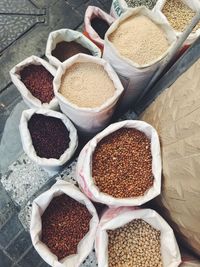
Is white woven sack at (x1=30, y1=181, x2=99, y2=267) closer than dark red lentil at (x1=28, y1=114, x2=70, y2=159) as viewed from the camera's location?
Yes

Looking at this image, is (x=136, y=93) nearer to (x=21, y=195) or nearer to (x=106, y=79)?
(x=106, y=79)

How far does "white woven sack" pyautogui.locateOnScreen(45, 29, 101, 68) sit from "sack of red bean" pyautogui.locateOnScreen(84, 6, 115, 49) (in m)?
0.05

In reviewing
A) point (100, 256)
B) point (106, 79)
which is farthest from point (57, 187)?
point (106, 79)

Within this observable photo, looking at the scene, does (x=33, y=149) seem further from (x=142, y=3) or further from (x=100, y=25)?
(x=142, y=3)

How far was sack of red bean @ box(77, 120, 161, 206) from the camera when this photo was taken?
3.94 feet

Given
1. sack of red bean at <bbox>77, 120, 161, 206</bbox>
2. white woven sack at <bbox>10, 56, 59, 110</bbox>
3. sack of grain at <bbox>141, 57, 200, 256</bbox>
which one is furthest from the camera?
white woven sack at <bbox>10, 56, 59, 110</bbox>

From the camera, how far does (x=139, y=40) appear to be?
4.49ft

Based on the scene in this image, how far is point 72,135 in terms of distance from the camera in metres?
1.46

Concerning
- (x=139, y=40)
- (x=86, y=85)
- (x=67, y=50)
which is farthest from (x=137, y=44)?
(x=67, y=50)

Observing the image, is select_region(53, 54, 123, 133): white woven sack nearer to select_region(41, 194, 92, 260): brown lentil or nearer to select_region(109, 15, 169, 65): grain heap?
select_region(109, 15, 169, 65): grain heap

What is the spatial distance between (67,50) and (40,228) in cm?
77

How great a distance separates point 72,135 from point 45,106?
17cm

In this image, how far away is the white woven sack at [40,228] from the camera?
1256 millimetres

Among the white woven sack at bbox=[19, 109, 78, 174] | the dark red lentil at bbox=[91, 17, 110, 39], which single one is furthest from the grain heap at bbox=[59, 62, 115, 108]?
the dark red lentil at bbox=[91, 17, 110, 39]
